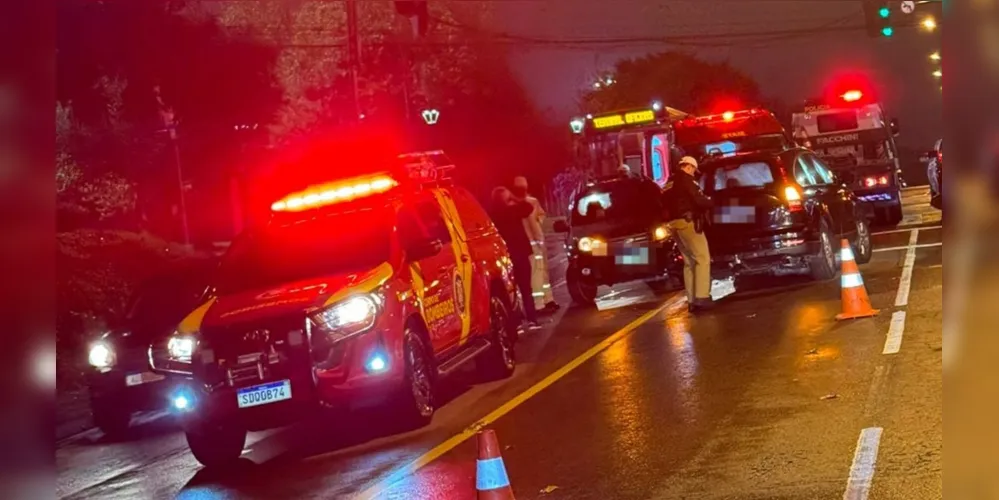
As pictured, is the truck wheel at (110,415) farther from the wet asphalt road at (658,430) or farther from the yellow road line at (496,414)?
the yellow road line at (496,414)

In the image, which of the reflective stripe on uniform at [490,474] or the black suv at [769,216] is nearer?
the reflective stripe on uniform at [490,474]

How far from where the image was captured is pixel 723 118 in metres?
24.4

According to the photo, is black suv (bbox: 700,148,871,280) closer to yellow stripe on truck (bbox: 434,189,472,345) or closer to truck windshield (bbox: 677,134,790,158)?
yellow stripe on truck (bbox: 434,189,472,345)

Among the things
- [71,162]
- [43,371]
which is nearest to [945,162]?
[43,371]

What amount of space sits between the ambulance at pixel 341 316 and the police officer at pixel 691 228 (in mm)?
2992

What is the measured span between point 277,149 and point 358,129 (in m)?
12.2

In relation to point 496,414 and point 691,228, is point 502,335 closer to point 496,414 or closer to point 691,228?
point 496,414

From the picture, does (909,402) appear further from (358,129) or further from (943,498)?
(358,129)

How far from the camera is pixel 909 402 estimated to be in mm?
8430

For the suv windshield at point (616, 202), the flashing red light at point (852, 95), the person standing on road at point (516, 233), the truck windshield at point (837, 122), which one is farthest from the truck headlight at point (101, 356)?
the flashing red light at point (852, 95)

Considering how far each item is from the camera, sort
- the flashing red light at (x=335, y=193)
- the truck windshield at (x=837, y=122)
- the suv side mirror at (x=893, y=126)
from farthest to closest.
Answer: the suv side mirror at (x=893, y=126) < the truck windshield at (x=837, y=122) < the flashing red light at (x=335, y=193)

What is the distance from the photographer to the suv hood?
372 inches

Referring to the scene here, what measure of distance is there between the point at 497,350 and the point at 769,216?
197 inches

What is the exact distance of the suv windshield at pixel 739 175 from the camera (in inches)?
619
